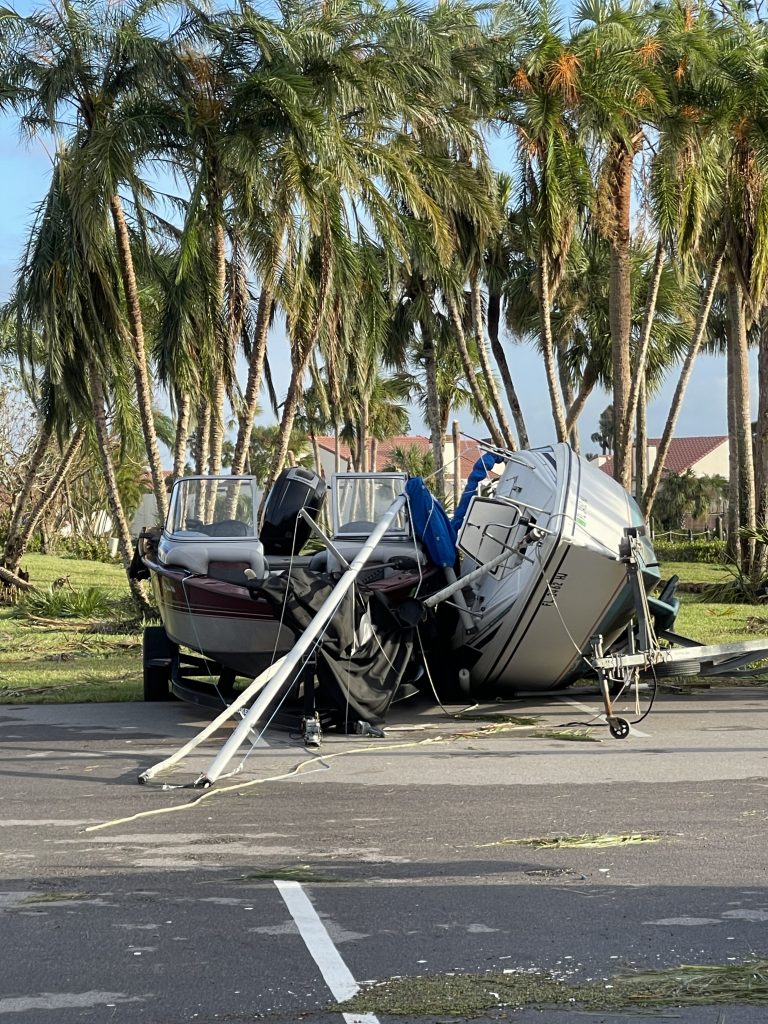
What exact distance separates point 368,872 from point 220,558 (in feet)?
20.8

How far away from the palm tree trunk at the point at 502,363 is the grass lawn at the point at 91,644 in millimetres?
12303

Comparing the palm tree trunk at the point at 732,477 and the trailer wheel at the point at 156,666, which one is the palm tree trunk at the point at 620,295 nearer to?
the palm tree trunk at the point at 732,477

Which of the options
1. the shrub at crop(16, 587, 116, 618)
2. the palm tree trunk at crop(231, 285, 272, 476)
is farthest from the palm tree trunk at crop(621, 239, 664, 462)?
the shrub at crop(16, 587, 116, 618)

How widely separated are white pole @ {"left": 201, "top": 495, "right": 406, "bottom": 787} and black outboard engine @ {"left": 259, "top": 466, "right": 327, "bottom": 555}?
1.87m

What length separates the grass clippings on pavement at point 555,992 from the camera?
15.0 ft

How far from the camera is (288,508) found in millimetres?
12961

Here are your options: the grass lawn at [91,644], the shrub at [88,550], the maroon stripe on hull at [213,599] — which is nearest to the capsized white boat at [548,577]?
the maroon stripe on hull at [213,599]

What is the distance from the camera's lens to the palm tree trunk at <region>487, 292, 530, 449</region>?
34938mm

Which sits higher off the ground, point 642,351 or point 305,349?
point 642,351

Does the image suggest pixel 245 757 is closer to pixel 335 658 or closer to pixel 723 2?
pixel 335 658

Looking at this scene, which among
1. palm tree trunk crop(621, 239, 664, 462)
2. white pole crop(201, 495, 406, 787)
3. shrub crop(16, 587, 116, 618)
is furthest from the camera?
palm tree trunk crop(621, 239, 664, 462)

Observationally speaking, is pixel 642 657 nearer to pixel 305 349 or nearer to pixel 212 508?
pixel 212 508

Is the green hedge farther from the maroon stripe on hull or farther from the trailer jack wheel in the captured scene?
the trailer jack wheel

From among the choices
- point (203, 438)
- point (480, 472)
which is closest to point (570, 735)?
point (480, 472)
